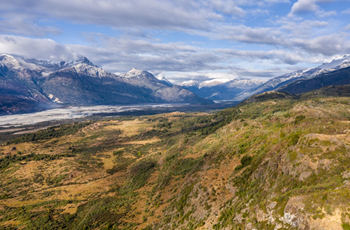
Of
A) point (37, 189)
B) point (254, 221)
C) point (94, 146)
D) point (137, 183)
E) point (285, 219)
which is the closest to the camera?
point (285, 219)

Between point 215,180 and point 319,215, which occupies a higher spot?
Result: point 319,215

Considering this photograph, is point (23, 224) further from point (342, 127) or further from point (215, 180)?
point (342, 127)

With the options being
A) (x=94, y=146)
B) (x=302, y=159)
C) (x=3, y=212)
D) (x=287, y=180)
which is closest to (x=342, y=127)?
(x=302, y=159)

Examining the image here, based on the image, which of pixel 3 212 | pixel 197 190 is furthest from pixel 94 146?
pixel 197 190

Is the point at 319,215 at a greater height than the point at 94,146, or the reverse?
the point at 319,215

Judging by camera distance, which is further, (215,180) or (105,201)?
(105,201)

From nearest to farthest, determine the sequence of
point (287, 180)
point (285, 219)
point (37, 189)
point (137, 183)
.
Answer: point (285, 219)
point (287, 180)
point (137, 183)
point (37, 189)

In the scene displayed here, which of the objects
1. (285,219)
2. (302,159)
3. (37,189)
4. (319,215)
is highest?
(302,159)

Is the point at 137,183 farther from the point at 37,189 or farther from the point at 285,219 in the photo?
the point at 285,219

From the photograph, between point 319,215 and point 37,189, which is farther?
point 37,189
